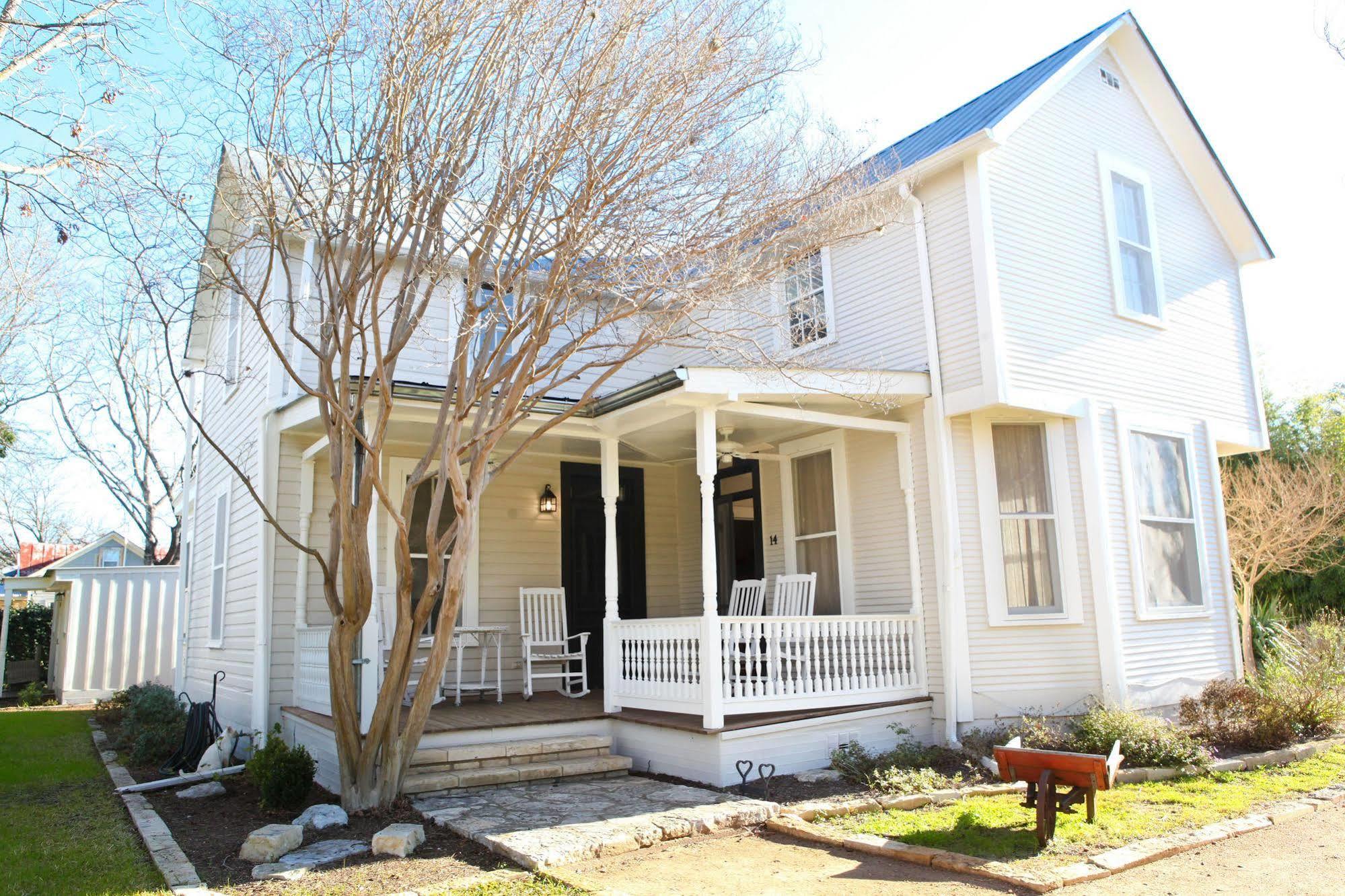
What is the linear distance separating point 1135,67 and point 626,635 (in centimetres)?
829

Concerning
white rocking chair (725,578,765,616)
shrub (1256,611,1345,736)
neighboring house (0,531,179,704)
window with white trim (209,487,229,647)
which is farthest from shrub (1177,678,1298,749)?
neighboring house (0,531,179,704)

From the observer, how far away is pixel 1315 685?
8719 millimetres

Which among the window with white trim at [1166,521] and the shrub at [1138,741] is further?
the window with white trim at [1166,521]

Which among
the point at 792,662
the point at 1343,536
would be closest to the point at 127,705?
the point at 792,662

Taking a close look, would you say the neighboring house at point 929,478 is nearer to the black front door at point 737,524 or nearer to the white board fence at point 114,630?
the black front door at point 737,524

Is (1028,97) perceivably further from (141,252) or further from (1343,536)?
(1343,536)

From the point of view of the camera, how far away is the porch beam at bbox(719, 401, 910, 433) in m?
7.91

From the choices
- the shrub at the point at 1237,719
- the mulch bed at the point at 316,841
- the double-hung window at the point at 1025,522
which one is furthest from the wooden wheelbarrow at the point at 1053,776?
the shrub at the point at 1237,719

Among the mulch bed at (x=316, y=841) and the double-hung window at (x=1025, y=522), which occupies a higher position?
the double-hung window at (x=1025, y=522)

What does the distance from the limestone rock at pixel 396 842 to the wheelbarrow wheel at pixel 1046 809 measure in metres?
3.53

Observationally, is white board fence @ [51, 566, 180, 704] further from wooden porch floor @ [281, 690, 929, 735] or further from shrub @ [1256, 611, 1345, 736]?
shrub @ [1256, 611, 1345, 736]

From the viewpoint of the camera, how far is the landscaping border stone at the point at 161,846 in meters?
4.84

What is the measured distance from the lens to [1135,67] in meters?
10.4

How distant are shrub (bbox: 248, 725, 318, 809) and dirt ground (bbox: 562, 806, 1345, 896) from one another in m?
2.62
